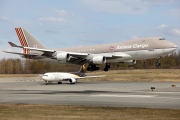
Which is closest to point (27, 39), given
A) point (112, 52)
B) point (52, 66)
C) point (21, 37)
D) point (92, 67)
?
point (21, 37)

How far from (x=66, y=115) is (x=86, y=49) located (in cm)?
4481

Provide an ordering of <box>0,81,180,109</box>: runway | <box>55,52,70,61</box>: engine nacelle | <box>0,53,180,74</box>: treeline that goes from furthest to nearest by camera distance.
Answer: <box>0,53,180,74</box>: treeline → <box>55,52,70,61</box>: engine nacelle → <box>0,81,180,109</box>: runway

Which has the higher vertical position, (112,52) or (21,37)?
(21,37)

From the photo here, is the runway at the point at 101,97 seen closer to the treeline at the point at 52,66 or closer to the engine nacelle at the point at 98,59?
the engine nacelle at the point at 98,59

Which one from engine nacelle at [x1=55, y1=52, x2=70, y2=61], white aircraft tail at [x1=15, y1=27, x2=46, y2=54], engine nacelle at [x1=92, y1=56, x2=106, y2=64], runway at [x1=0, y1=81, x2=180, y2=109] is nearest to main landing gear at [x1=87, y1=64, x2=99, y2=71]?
engine nacelle at [x1=92, y1=56, x2=106, y2=64]

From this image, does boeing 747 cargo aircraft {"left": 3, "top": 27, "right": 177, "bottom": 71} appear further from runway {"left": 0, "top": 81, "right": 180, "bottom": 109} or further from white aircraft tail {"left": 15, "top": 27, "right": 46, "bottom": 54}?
runway {"left": 0, "top": 81, "right": 180, "bottom": 109}

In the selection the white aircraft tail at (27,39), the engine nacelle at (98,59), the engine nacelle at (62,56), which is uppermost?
the white aircraft tail at (27,39)

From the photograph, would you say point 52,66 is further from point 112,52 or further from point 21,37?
point 112,52

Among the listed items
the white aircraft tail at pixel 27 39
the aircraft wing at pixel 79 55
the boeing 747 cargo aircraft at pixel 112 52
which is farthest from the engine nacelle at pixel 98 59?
the white aircraft tail at pixel 27 39

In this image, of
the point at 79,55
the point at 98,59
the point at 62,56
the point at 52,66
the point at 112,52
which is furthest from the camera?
the point at 52,66

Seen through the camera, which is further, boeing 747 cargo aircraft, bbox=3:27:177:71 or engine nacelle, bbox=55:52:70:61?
engine nacelle, bbox=55:52:70:61

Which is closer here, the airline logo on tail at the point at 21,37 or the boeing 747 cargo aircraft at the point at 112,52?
the boeing 747 cargo aircraft at the point at 112,52

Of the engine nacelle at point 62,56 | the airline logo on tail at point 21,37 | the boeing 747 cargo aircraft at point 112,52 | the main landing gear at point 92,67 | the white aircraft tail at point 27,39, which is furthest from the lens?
the airline logo on tail at point 21,37

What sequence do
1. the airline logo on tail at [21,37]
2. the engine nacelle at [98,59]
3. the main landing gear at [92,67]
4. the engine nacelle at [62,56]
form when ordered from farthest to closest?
the airline logo on tail at [21,37] → the main landing gear at [92,67] → the engine nacelle at [62,56] → the engine nacelle at [98,59]
